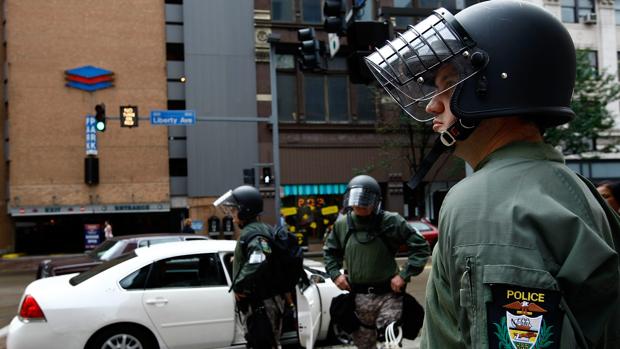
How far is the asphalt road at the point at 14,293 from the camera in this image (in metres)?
8.56

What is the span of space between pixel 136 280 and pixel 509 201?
597 cm

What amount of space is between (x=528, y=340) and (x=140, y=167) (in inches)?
1075

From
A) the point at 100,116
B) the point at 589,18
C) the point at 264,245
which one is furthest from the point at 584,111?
the point at 264,245

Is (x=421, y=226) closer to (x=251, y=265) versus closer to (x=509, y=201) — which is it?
(x=251, y=265)

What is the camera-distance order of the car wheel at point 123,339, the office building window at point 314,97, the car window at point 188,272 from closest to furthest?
the car wheel at point 123,339 < the car window at point 188,272 < the office building window at point 314,97

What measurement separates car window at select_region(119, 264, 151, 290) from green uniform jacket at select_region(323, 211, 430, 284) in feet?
8.14

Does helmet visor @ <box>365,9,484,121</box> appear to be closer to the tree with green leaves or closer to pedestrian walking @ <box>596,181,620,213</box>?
pedestrian walking @ <box>596,181,620,213</box>

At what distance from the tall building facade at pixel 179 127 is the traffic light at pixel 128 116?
28.8 feet

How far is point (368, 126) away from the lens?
29.5 m

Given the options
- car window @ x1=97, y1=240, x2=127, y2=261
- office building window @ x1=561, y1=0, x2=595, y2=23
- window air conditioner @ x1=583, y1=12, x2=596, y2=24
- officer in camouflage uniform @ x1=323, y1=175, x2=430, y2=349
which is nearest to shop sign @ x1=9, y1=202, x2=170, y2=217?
car window @ x1=97, y1=240, x2=127, y2=261

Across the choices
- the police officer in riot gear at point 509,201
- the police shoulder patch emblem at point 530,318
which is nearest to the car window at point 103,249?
the police officer in riot gear at point 509,201

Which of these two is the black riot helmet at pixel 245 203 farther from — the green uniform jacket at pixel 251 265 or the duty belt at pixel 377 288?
the duty belt at pixel 377 288

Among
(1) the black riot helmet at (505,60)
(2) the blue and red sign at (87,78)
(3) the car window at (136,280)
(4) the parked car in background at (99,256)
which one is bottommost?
(4) the parked car in background at (99,256)

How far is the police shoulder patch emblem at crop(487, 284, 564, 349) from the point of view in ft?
4.06
